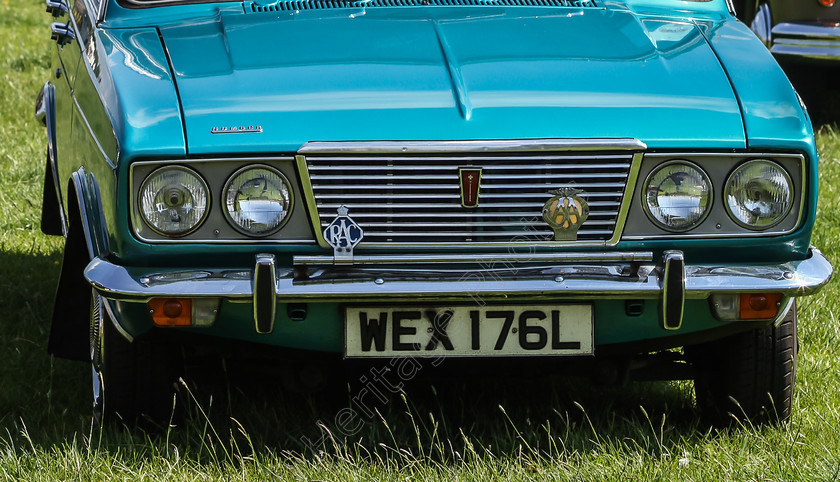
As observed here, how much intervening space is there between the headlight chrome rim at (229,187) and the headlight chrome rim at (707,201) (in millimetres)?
895

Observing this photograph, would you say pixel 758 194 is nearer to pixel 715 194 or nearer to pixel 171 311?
pixel 715 194

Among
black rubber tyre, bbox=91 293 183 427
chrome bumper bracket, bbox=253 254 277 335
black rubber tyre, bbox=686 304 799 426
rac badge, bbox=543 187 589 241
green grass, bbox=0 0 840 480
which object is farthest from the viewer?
black rubber tyre, bbox=686 304 799 426

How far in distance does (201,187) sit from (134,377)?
25.2 inches

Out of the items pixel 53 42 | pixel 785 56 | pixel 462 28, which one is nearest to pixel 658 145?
pixel 462 28

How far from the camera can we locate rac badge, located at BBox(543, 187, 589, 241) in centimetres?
303

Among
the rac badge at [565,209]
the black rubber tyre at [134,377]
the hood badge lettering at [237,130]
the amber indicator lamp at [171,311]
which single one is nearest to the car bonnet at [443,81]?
the hood badge lettering at [237,130]

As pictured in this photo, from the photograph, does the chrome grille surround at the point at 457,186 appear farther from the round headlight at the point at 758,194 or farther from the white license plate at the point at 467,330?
the round headlight at the point at 758,194

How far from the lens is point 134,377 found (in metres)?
3.30

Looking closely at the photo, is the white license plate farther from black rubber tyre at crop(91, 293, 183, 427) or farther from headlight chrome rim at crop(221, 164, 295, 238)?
black rubber tyre at crop(91, 293, 183, 427)

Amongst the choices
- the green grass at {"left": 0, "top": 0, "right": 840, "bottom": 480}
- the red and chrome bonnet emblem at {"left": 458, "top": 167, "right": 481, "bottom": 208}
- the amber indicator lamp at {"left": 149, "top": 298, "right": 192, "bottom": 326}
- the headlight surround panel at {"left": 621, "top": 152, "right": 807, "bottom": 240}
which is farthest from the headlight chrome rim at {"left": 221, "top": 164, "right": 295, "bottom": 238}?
the headlight surround panel at {"left": 621, "top": 152, "right": 807, "bottom": 240}

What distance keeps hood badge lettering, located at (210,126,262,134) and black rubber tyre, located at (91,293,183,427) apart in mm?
639

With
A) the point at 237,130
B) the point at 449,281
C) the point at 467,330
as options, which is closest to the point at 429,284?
the point at 449,281

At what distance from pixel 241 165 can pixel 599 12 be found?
1404 millimetres

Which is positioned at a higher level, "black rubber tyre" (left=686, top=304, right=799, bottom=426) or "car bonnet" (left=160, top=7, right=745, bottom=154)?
"car bonnet" (left=160, top=7, right=745, bottom=154)
